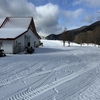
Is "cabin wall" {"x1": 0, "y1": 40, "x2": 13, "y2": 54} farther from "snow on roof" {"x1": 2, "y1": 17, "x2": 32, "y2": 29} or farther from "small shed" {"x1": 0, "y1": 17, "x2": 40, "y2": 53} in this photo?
"snow on roof" {"x1": 2, "y1": 17, "x2": 32, "y2": 29}

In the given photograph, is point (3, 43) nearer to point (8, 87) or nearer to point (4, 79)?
point (4, 79)

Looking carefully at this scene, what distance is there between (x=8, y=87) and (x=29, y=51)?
1234 centimetres

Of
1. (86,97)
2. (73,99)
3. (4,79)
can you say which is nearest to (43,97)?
(73,99)

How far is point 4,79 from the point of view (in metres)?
6.33

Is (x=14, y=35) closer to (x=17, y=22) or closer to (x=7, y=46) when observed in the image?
(x=7, y=46)

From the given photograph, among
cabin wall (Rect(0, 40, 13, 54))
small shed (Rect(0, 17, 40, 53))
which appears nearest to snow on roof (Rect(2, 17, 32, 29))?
small shed (Rect(0, 17, 40, 53))

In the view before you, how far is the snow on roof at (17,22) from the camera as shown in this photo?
25.0 m

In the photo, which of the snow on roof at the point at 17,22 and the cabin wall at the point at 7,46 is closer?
the cabin wall at the point at 7,46

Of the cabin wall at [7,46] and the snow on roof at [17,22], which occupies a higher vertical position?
the snow on roof at [17,22]

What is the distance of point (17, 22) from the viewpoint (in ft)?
85.6

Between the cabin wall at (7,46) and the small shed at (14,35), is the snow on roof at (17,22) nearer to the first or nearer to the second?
the small shed at (14,35)

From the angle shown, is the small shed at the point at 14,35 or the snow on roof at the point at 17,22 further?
the snow on roof at the point at 17,22

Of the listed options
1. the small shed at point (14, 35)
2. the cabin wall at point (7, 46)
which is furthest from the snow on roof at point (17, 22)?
the cabin wall at point (7, 46)

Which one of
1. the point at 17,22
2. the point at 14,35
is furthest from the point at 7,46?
the point at 17,22
